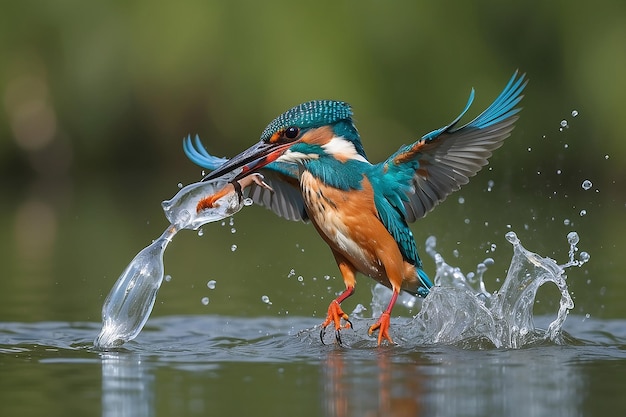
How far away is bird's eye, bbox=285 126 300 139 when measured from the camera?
6.45 metres

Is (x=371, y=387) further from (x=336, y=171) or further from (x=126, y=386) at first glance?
(x=336, y=171)

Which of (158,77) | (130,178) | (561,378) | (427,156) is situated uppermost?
(158,77)

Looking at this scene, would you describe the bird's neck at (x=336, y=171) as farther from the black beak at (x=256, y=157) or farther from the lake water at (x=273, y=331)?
the lake water at (x=273, y=331)

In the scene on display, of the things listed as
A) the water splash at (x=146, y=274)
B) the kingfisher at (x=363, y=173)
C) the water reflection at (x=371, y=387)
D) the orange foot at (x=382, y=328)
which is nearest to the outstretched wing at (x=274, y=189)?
the kingfisher at (x=363, y=173)

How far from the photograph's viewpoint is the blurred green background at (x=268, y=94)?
12891 mm

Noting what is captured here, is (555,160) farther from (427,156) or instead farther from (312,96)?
(427,156)

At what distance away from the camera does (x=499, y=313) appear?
261 inches

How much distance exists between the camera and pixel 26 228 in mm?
12094

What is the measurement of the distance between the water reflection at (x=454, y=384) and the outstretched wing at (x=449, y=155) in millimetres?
1076

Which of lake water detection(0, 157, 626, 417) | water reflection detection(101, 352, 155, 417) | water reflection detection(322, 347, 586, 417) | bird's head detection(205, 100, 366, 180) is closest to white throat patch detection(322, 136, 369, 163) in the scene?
bird's head detection(205, 100, 366, 180)

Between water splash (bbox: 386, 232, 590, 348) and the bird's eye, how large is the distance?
3.70 ft

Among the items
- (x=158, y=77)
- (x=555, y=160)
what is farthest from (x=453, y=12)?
(x=158, y=77)

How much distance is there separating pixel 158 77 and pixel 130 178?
1823mm

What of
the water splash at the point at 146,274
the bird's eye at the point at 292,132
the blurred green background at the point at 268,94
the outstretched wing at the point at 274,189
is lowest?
Answer: the water splash at the point at 146,274
